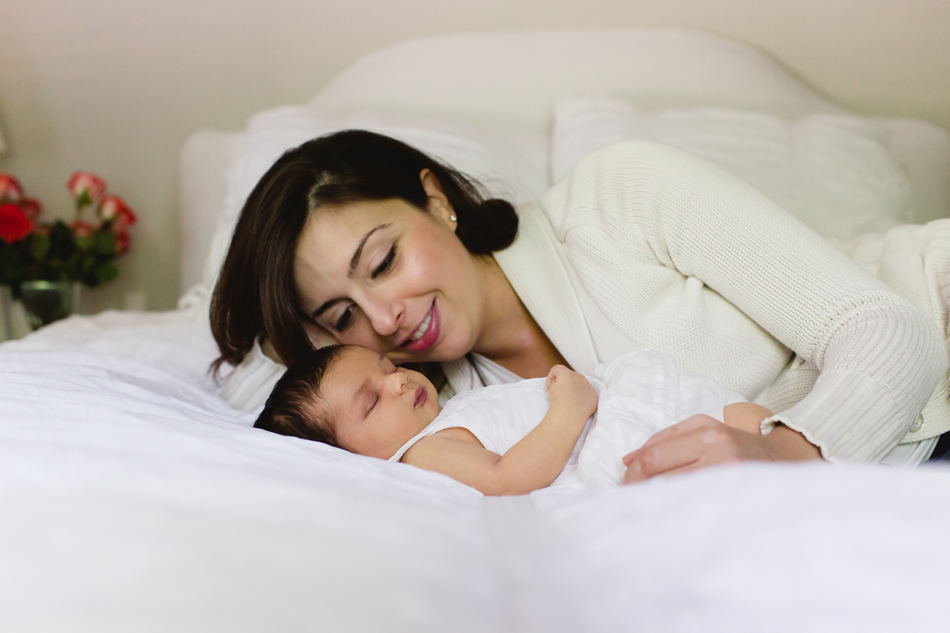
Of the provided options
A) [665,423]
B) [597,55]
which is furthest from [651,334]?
[597,55]

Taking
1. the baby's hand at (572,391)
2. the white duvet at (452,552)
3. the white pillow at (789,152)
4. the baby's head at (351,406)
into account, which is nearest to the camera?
the white duvet at (452,552)

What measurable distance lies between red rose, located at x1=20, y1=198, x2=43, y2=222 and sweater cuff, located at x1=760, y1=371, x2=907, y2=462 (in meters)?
2.25

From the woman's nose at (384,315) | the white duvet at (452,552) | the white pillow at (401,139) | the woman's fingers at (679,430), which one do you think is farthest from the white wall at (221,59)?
the white duvet at (452,552)

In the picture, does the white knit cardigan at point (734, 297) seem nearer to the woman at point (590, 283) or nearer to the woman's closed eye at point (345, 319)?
the woman at point (590, 283)

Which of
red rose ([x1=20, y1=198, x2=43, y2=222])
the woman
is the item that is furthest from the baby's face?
red rose ([x1=20, y1=198, x2=43, y2=222])

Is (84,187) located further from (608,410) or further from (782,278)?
(782,278)

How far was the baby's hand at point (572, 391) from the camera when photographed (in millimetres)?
818

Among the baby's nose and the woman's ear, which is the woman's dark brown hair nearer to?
the woman's ear

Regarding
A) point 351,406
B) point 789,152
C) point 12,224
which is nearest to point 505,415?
point 351,406

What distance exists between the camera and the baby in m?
0.75

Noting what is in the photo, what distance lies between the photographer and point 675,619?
1.14ft

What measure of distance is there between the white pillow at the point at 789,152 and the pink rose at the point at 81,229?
156 centimetres

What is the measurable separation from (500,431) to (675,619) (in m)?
0.52

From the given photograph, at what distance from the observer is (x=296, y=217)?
3.63 ft
